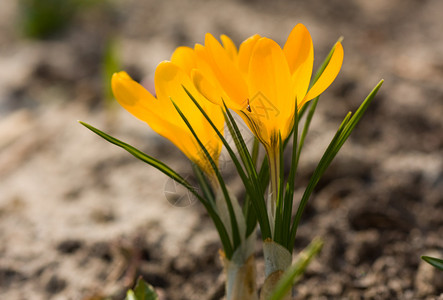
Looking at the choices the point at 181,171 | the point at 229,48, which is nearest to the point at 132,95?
the point at 229,48

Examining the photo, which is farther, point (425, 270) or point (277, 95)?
point (425, 270)

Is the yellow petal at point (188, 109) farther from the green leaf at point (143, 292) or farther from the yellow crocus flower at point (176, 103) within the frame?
the green leaf at point (143, 292)

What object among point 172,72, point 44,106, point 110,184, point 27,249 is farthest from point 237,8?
point 172,72

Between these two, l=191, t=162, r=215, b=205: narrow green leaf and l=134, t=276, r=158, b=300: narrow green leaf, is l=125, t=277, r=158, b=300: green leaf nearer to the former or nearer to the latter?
l=134, t=276, r=158, b=300: narrow green leaf

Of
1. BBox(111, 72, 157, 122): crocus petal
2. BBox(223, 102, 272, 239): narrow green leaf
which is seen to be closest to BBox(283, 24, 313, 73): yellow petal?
BBox(223, 102, 272, 239): narrow green leaf

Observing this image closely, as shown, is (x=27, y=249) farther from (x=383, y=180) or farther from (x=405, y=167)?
(x=405, y=167)

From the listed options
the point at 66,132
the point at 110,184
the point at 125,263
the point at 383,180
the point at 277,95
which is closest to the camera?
the point at 277,95

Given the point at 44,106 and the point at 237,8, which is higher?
the point at 237,8
